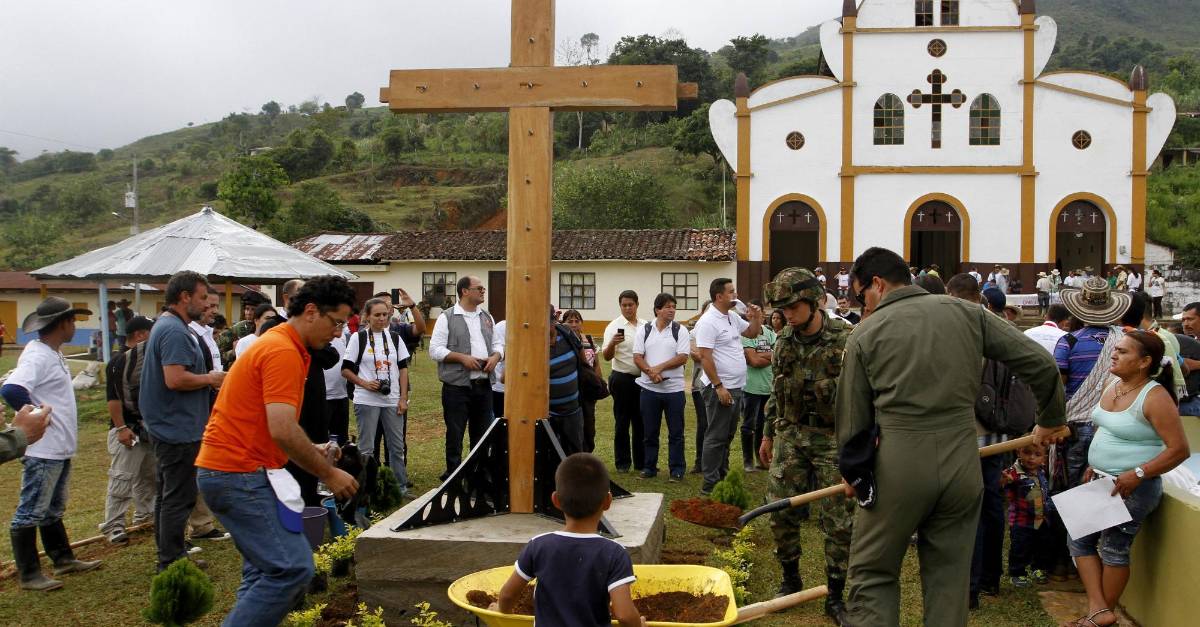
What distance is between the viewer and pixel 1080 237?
35.6 metres

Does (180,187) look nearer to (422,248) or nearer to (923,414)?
(422,248)

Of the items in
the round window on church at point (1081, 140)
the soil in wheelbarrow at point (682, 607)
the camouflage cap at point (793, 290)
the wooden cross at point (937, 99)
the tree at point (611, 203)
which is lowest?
the soil in wheelbarrow at point (682, 607)

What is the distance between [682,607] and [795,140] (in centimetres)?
2984

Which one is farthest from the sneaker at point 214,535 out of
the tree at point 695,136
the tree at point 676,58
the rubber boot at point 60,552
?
the tree at point 676,58

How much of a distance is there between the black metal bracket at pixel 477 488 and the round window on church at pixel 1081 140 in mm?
31615

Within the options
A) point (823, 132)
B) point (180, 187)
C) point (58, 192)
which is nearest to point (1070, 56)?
point (823, 132)

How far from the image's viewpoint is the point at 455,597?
13.2ft

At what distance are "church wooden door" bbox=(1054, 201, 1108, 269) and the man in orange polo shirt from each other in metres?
32.5

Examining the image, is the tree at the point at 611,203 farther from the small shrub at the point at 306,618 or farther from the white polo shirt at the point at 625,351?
the small shrub at the point at 306,618

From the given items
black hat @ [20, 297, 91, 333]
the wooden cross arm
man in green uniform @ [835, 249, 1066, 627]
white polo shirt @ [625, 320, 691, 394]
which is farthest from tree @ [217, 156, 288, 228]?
man in green uniform @ [835, 249, 1066, 627]

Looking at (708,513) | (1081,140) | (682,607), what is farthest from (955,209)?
(682,607)

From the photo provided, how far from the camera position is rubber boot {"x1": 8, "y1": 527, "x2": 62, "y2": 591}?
5691 mm

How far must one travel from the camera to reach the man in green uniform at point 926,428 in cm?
375

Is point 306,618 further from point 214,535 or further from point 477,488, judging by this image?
point 214,535
